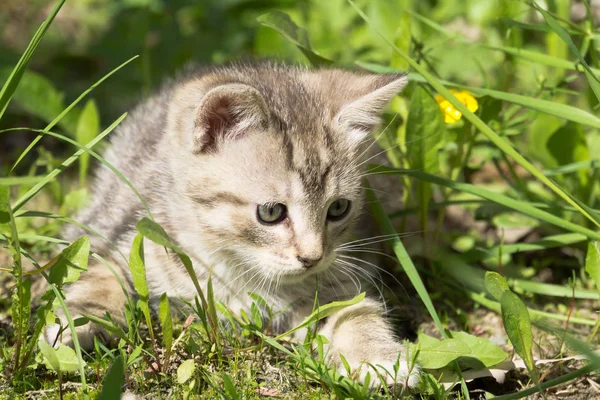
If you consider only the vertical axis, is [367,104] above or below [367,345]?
above

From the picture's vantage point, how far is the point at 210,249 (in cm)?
241

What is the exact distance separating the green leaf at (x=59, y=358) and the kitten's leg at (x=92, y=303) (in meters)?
0.16

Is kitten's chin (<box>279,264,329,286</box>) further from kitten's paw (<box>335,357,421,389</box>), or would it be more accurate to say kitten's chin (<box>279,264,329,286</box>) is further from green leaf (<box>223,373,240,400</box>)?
green leaf (<box>223,373,240,400</box>)

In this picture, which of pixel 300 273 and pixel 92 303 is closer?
pixel 300 273

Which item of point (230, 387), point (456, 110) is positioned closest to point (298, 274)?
point (230, 387)

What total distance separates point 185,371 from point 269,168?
665 mm

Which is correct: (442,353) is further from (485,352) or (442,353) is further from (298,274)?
(298,274)

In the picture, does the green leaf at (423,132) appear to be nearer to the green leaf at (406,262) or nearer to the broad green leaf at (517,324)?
the green leaf at (406,262)

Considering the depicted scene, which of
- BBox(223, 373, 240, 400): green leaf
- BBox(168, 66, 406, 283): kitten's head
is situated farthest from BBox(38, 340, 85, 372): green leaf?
BBox(168, 66, 406, 283): kitten's head

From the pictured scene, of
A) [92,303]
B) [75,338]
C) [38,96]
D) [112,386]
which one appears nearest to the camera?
[112,386]

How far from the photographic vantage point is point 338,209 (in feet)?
7.98

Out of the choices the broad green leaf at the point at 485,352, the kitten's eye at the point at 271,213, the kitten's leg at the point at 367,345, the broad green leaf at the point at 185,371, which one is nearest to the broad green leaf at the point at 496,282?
the broad green leaf at the point at 485,352

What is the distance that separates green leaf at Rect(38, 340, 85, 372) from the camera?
192 centimetres

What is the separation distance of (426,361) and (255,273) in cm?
64
